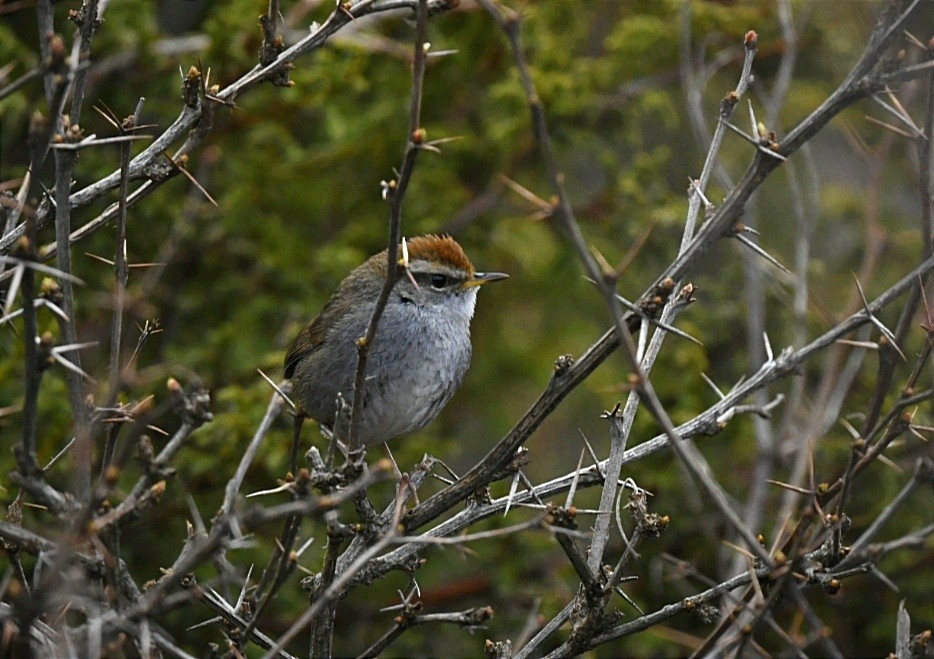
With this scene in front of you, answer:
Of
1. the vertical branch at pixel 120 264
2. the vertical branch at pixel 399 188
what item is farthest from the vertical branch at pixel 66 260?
the vertical branch at pixel 399 188

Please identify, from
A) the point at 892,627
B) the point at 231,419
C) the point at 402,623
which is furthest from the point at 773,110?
the point at 402,623

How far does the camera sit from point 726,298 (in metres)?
6.52

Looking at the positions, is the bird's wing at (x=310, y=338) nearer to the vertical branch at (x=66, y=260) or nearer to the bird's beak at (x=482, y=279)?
the bird's beak at (x=482, y=279)

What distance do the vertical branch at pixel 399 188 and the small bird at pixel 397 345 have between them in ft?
5.17

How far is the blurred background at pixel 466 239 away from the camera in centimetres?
557

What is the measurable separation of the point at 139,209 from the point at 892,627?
4417mm

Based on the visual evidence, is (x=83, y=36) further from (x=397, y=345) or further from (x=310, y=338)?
(x=310, y=338)

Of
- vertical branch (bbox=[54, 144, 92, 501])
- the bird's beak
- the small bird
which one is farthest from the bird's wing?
vertical branch (bbox=[54, 144, 92, 501])

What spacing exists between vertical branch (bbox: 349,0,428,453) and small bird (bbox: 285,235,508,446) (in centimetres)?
158

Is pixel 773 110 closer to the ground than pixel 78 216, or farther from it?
farther from it

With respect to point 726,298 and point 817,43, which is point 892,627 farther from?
point 817,43

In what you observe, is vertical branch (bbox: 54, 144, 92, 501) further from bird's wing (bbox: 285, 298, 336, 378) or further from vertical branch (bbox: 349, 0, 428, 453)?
bird's wing (bbox: 285, 298, 336, 378)

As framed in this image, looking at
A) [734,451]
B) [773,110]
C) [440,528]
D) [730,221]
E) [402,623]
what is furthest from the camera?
[734,451]

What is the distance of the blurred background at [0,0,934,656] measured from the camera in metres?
5.57
